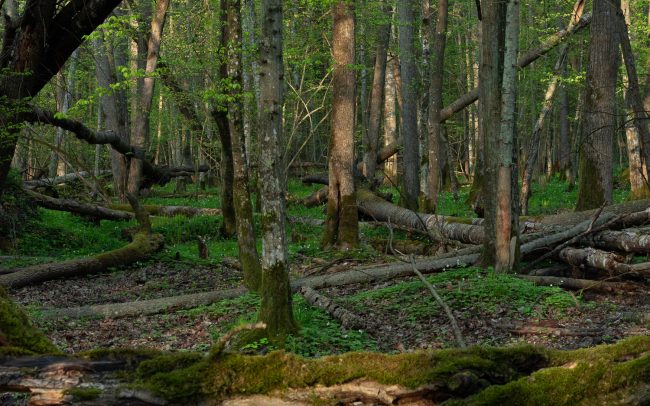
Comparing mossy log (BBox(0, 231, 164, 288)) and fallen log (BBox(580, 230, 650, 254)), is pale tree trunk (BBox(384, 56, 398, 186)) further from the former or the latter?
fallen log (BBox(580, 230, 650, 254))

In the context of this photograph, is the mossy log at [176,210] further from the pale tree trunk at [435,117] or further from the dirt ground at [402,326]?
the dirt ground at [402,326]

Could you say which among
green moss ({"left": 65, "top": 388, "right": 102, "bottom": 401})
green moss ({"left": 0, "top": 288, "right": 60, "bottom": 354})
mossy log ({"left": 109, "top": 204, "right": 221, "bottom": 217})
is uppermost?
mossy log ({"left": 109, "top": 204, "right": 221, "bottom": 217})

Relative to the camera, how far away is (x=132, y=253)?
1466cm

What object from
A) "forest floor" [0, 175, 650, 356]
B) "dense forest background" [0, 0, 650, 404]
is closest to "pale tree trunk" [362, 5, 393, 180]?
"dense forest background" [0, 0, 650, 404]

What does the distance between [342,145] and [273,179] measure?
7.06m

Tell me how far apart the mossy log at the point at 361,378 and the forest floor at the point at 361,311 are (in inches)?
151

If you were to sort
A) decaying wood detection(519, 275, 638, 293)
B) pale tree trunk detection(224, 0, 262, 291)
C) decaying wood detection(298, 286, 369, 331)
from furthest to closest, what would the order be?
pale tree trunk detection(224, 0, 262, 291) < decaying wood detection(519, 275, 638, 293) < decaying wood detection(298, 286, 369, 331)

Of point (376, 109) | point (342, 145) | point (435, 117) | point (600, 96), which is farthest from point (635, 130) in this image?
point (342, 145)

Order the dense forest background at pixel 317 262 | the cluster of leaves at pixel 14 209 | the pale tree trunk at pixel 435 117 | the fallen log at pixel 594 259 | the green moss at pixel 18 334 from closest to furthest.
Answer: the dense forest background at pixel 317 262 → the green moss at pixel 18 334 → the fallen log at pixel 594 259 → the cluster of leaves at pixel 14 209 → the pale tree trunk at pixel 435 117

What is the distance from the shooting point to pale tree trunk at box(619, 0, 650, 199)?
47.5 feet

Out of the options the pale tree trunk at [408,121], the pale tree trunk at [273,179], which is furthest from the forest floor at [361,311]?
the pale tree trunk at [408,121]

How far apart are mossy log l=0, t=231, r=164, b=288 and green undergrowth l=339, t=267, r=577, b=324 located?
608cm

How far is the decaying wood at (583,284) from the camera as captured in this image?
31.3 feet

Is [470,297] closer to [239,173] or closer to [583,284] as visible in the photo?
[583,284]
